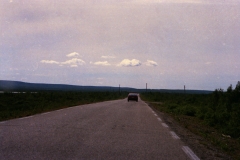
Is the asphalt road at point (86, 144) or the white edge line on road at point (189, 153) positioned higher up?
the asphalt road at point (86, 144)

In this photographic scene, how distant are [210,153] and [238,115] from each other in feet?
36.0

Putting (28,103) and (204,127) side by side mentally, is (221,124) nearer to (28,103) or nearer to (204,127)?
(204,127)

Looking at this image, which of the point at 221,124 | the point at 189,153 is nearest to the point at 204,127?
the point at 221,124

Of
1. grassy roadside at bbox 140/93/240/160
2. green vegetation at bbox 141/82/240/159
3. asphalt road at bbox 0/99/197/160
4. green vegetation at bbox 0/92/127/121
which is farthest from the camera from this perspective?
green vegetation at bbox 0/92/127/121

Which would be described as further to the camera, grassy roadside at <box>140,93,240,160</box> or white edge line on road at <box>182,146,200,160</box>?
grassy roadside at <box>140,93,240,160</box>

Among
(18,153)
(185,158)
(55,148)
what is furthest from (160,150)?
(18,153)

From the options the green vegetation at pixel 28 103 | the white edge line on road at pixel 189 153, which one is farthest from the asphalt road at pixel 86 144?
the green vegetation at pixel 28 103

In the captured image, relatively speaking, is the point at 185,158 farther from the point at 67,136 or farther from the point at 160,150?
the point at 67,136

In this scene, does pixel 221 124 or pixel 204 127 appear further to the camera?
pixel 221 124

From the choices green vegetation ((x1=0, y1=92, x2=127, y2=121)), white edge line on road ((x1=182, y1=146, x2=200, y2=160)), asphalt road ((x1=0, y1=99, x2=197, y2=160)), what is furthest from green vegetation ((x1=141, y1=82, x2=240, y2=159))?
green vegetation ((x1=0, y1=92, x2=127, y2=121))

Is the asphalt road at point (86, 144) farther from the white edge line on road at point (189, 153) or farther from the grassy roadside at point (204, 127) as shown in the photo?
the grassy roadside at point (204, 127)

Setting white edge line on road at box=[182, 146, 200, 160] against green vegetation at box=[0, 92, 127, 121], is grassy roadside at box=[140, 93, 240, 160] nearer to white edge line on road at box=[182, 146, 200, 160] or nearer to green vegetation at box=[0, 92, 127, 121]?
white edge line on road at box=[182, 146, 200, 160]

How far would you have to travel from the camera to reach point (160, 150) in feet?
27.1

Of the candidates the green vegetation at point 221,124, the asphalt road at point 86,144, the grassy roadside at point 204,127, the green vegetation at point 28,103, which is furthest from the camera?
the green vegetation at point 28,103
